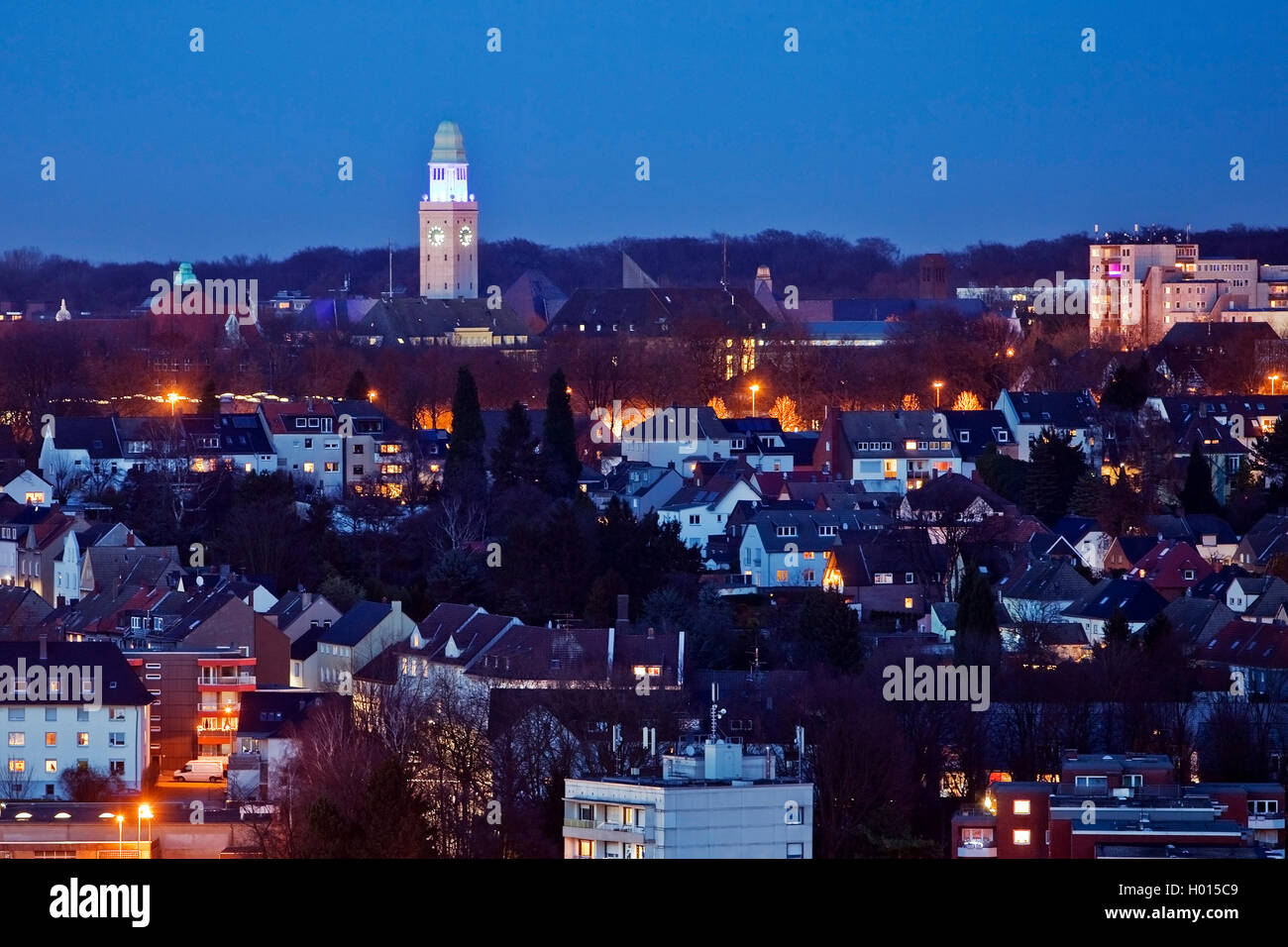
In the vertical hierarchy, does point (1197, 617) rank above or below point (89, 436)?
below

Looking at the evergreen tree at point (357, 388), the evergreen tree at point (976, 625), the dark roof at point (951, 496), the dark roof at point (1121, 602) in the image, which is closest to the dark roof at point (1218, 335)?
the dark roof at point (951, 496)

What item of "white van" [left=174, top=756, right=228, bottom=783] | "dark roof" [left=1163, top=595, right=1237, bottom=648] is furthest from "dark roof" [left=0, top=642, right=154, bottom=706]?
"dark roof" [left=1163, top=595, right=1237, bottom=648]

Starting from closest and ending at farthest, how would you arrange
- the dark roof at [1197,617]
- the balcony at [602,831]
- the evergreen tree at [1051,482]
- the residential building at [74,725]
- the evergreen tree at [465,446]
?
the balcony at [602,831] < the residential building at [74,725] < the dark roof at [1197,617] < the evergreen tree at [465,446] < the evergreen tree at [1051,482]

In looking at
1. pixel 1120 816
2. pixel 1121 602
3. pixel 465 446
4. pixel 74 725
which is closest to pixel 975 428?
pixel 465 446

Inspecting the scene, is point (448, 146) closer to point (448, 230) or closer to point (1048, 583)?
point (448, 230)

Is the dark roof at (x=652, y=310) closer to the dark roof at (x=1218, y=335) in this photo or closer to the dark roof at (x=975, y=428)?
the dark roof at (x=1218, y=335)

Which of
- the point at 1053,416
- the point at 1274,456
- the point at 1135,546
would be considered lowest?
the point at 1135,546

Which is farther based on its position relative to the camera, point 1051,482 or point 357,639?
point 1051,482
